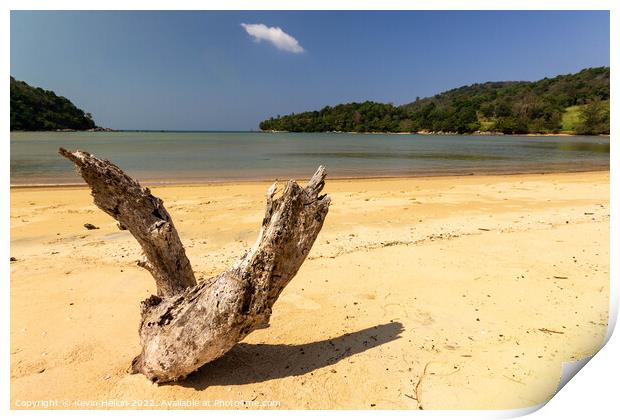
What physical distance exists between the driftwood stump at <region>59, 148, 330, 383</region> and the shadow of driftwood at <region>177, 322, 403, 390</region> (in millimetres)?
282

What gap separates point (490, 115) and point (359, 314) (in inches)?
5258

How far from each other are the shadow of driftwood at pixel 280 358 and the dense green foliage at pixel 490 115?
59.9 m

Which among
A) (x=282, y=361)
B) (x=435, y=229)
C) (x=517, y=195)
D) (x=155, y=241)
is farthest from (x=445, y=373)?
(x=517, y=195)

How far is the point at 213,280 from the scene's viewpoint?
10.5 feet

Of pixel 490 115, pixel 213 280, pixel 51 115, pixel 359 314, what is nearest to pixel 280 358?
pixel 213 280

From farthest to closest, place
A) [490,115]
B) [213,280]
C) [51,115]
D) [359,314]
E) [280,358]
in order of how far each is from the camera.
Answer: [490,115], [51,115], [359,314], [280,358], [213,280]

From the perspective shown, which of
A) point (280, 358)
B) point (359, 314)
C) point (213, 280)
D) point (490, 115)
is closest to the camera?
point (213, 280)

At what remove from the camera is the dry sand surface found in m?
3.19

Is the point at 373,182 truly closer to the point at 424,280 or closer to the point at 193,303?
the point at 424,280

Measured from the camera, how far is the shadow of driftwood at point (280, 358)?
3326 mm

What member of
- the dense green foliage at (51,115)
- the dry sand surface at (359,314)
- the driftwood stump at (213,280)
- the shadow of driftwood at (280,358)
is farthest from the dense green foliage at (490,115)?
the dense green foliage at (51,115)

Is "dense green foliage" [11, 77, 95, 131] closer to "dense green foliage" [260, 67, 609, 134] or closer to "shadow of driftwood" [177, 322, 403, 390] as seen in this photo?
"shadow of driftwood" [177, 322, 403, 390]

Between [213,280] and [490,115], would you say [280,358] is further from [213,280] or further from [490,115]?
[490,115]

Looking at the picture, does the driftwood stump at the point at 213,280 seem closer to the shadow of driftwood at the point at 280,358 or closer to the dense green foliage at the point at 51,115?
the shadow of driftwood at the point at 280,358
